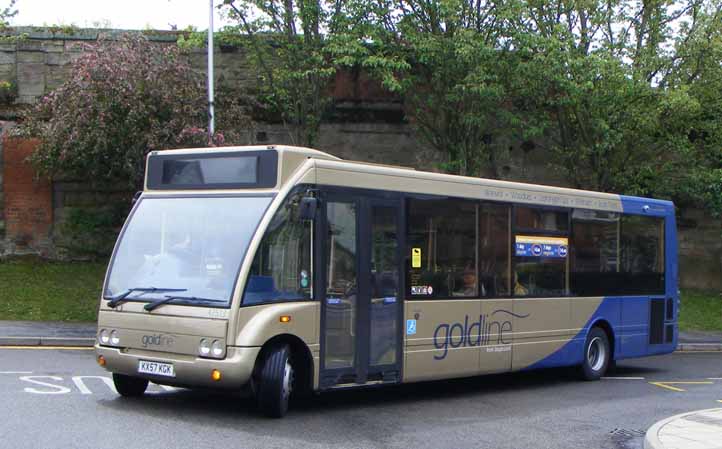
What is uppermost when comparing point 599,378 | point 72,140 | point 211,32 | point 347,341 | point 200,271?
point 211,32

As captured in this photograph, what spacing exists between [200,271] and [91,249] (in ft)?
49.4

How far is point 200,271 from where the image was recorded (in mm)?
10039

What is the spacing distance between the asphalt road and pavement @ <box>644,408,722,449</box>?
325mm

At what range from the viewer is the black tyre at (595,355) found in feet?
50.0

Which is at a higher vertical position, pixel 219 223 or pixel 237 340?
pixel 219 223

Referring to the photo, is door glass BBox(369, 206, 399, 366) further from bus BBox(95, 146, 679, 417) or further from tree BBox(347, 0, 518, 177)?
tree BBox(347, 0, 518, 177)

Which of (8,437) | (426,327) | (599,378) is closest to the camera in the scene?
(8,437)

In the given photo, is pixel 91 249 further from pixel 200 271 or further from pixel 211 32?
pixel 200 271

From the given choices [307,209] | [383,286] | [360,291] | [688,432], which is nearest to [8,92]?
[383,286]

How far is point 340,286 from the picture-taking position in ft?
35.8

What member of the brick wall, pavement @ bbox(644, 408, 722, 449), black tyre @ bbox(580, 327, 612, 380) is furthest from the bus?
the brick wall

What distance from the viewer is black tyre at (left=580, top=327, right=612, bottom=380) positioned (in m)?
15.2

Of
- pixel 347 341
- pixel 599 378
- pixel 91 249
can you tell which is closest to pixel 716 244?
pixel 599 378

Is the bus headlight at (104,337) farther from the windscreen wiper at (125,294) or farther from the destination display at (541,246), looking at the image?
the destination display at (541,246)
